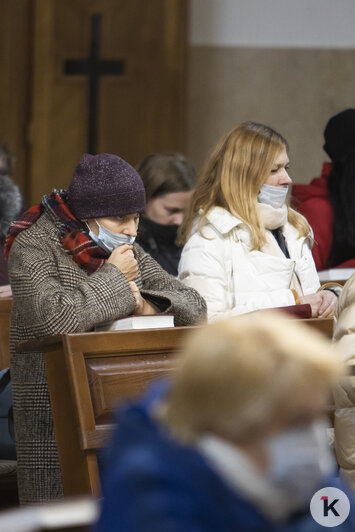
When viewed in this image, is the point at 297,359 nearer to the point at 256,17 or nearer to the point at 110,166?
the point at 110,166

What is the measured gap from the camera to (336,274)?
486 centimetres

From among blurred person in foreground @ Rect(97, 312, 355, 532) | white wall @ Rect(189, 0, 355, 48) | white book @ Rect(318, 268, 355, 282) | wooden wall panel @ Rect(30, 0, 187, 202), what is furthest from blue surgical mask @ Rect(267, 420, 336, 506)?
white wall @ Rect(189, 0, 355, 48)

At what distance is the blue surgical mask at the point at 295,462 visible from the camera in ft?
5.17

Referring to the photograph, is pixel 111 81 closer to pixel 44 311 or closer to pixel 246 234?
pixel 246 234

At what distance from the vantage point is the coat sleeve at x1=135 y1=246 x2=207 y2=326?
3861mm

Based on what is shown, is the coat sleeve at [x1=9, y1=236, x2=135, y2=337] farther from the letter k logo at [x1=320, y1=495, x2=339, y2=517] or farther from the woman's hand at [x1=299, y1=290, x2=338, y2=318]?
the letter k logo at [x1=320, y1=495, x2=339, y2=517]

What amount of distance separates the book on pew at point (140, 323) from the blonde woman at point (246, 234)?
444mm

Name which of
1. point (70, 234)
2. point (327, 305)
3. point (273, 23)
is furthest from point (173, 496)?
point (273, 23)

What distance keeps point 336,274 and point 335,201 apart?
1.94 feet

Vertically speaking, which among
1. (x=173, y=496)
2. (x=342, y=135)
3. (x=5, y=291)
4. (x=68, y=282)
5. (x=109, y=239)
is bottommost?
(x=5, y=291)

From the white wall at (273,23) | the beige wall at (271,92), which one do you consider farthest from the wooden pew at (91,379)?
the white wall at (273,23)

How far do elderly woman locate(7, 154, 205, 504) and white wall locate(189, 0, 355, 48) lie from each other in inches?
173

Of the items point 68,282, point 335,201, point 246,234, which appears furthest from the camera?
point 335,201

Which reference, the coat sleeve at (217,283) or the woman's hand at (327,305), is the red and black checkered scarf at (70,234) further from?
the woman's hand at (327,305)
